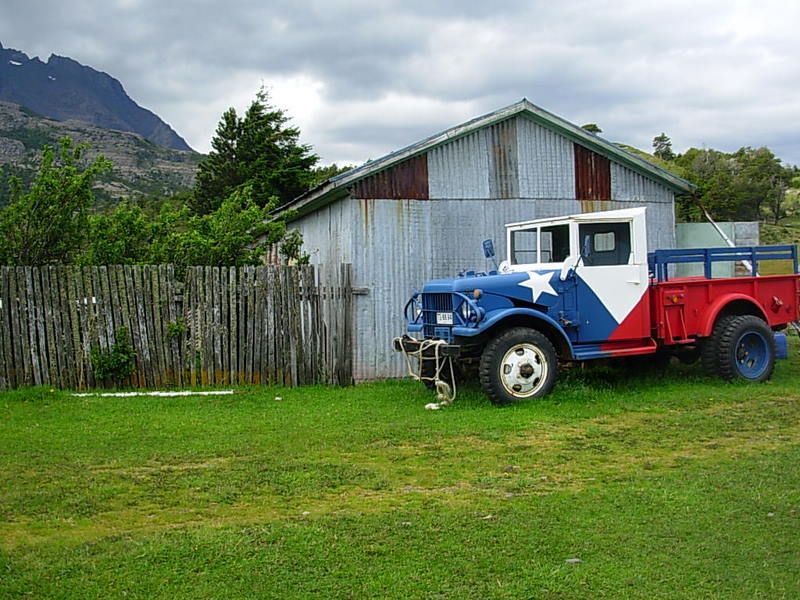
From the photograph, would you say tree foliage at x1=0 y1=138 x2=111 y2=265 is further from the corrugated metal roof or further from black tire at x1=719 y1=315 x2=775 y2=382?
black tire at x1=719 y1=315 x2=775 y2=382

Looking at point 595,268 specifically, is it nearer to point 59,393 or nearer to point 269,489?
point 269,489

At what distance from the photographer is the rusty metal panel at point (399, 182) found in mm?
13422

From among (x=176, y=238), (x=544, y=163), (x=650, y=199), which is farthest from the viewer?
(x=650, y=199)

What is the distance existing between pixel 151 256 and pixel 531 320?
254 inches

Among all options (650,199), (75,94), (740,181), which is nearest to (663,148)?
(740,181)

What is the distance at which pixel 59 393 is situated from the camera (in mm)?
11508

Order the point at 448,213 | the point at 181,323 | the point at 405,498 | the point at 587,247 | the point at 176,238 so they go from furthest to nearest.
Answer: the point at 448,213
the point at 176,238
the point at 181,323
the point at 587,247
the point at 405,498

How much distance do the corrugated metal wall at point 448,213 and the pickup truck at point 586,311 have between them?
4.17ft

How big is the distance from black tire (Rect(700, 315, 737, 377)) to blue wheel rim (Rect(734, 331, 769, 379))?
348 mm

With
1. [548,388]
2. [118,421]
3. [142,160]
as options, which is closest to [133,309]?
[118,421]

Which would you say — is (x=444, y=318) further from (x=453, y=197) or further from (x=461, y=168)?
(x=461, y=168)

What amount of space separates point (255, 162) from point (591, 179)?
2741 centimetres

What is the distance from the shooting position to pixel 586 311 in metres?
11.0

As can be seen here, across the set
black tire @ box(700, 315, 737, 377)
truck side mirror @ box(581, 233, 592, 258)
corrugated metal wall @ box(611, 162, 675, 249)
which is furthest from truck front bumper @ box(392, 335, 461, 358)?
corrugated metal wall @ box(611, 162, 675, 249)
